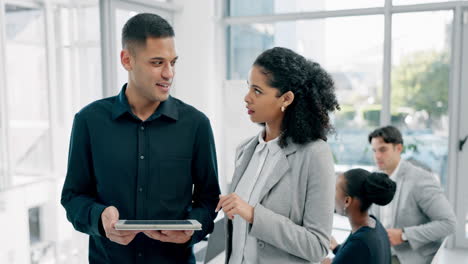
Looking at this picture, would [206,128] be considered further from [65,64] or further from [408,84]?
[408,84]

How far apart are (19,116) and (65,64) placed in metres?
0.54

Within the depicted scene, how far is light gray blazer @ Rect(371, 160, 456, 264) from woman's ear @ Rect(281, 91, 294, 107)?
4.13 feet

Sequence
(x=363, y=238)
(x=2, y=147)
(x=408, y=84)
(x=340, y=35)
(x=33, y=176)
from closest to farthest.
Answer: (x=363, y=238) < (x=2, y=147) < (x=33, y=176) < (x=408, y=84) < (x=340, y=35)

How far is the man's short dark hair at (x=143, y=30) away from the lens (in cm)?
138

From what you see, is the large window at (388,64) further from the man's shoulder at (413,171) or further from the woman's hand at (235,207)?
the woman's hand at (235,207)

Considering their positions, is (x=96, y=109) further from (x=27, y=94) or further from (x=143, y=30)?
(x=27, y=94)

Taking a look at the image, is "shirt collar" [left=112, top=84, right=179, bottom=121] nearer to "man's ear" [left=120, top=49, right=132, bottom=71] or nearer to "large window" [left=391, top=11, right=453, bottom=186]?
"man's ear" [left=120, top=49, right=132, bottom=71]

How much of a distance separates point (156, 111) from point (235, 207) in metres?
0.41

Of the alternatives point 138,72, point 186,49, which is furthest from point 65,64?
point 138,72

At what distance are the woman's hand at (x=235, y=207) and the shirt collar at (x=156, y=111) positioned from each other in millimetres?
320

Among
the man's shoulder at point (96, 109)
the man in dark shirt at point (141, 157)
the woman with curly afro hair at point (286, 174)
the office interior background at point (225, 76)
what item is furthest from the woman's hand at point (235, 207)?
the office interior background at point (225, 76)

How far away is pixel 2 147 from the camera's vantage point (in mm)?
2994

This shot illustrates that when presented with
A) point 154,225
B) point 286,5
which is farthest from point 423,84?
point 154,225

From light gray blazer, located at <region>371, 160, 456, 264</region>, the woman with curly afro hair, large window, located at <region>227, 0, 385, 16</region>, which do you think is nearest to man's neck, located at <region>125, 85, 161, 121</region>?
the woman with curly afro hair
